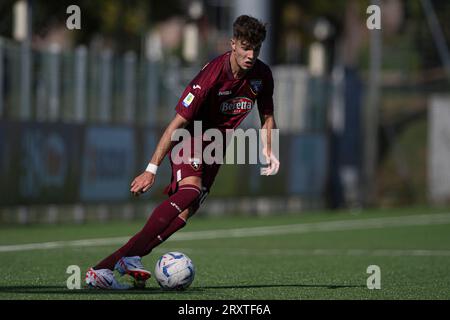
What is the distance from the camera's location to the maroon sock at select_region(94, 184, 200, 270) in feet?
31.0

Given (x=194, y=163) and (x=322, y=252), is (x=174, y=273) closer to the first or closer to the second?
(x=194, y=163)

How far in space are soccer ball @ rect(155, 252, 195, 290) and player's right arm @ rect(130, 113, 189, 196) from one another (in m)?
0.86

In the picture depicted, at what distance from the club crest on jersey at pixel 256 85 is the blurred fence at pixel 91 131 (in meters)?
9.39

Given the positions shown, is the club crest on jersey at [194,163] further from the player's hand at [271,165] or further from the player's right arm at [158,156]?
the player's hand at [271,165]

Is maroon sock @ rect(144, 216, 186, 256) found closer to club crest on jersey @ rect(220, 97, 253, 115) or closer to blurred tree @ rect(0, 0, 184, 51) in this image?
club crest on jersey @ rect(220, 97, 253, 115)

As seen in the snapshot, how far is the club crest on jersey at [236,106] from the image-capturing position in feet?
32.3

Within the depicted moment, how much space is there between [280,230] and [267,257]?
595 centimetres

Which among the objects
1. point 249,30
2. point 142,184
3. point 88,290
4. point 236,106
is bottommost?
point 88,290

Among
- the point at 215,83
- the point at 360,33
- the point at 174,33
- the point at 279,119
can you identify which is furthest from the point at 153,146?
the point at 174,33

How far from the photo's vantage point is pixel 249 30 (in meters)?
9.38

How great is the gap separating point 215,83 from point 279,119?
657 inches

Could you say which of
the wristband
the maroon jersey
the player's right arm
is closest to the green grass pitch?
the player's right arm

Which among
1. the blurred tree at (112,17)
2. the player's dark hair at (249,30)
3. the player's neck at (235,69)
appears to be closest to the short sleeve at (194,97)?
the player's neck at (235,69)

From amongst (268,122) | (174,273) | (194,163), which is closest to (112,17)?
(268,122)
